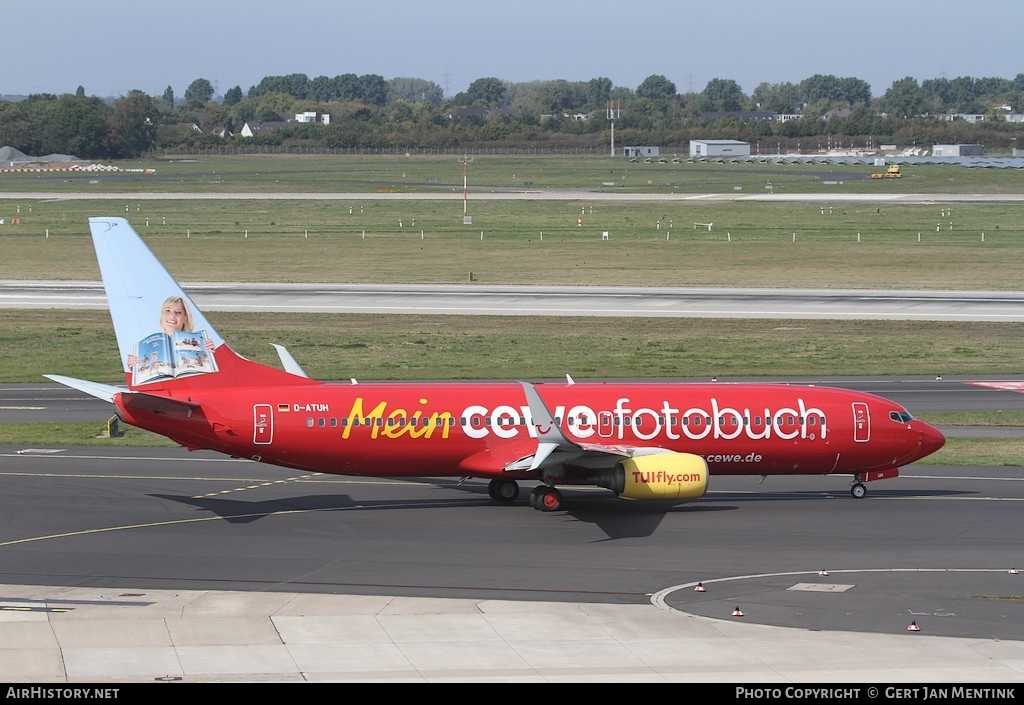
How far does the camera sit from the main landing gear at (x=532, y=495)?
136ft

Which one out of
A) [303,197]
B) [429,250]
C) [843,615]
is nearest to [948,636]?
[843,615]

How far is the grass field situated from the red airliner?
11490 millimetres

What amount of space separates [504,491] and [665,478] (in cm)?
624

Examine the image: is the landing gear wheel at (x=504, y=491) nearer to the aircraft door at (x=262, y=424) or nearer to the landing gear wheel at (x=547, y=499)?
the landing gear wheel at (x=547, y=499)

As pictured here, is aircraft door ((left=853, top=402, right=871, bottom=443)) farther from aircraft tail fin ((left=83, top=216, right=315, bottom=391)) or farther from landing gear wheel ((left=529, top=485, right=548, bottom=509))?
aircraft tail fin ((left=83, top=216, right=315, bottom=391))

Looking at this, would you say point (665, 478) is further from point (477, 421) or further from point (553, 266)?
point (553, 266)

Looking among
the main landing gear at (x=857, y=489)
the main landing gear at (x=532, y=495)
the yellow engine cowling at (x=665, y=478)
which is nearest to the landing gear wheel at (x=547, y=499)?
the main landing gear at (x=532, y=495)

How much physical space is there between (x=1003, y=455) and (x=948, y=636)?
78.9 ft

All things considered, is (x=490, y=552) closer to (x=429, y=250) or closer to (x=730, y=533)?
(x=730, y=533)

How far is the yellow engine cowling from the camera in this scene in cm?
3972

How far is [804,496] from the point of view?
1761 inches

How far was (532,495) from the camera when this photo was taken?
139 feet

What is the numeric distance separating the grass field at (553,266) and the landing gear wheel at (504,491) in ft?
66.1

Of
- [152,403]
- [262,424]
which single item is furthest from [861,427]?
[152,403]
